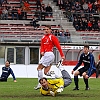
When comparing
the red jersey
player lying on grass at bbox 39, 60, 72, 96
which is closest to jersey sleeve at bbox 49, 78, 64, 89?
player lying on grass at bbox 39, 60, 72, 96

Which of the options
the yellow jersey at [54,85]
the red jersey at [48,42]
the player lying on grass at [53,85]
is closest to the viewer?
the player lying on grass at [53,85]

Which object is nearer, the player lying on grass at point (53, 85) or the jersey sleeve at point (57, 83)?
the player lying on grass at point (53, 85)

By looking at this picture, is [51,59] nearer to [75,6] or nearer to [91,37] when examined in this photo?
[91,37]

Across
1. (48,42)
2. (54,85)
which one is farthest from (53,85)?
(48,42)

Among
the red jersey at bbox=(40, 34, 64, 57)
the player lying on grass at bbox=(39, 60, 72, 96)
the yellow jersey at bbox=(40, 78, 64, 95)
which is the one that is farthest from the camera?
the red jersey at bbox=(40, 34, 64, 57)

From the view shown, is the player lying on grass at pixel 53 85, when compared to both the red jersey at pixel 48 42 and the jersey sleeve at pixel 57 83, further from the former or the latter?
the red jersey at pixel 48 42

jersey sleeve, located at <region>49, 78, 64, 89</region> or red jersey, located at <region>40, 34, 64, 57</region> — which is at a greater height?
red jersey, located at <region>40, 34, 64, 57</region>

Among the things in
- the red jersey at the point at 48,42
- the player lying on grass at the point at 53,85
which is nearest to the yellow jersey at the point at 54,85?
the player lying on grass at the point at 53,85

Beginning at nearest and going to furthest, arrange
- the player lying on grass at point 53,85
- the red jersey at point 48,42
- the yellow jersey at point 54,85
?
the player lying on grass at point 53,85
the yellow jersey at point 54,85
the red jersey at point 48,42

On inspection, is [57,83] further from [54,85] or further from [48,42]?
[48,42]

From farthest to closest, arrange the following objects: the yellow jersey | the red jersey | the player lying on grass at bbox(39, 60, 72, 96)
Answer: the red jersey
the yellow jersey
the player lying on grass at bbox(39, 60, 72, 96)

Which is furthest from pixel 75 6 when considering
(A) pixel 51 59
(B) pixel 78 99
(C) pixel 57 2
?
(B) pixel 78 99

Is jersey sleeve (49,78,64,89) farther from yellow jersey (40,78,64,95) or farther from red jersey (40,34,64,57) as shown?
red jersey (40,34,64,57)

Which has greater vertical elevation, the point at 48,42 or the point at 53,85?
the point at 48,42
